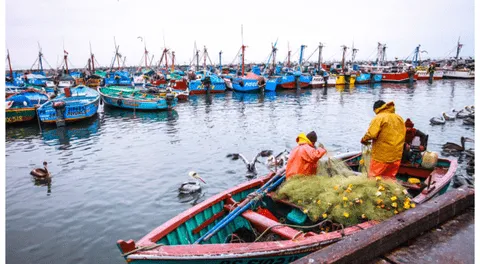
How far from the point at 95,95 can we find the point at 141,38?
36.9 metres

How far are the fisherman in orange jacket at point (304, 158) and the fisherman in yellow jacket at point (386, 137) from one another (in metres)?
1.22

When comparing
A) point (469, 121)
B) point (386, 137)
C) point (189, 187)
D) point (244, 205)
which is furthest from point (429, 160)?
point (469, 121)

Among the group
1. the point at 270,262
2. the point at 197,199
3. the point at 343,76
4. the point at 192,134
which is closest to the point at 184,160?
the point at 197,199

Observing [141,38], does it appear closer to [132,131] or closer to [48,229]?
[132,131]

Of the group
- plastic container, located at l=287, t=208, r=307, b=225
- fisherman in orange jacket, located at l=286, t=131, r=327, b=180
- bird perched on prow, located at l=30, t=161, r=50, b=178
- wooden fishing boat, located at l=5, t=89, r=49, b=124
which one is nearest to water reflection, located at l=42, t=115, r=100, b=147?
wooden fishing boat, located at l=5, t=89, r=49, b=124

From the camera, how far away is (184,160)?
13.3 metres

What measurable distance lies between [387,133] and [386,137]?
0.09 meters

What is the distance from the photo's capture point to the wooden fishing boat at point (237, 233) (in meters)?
4.32

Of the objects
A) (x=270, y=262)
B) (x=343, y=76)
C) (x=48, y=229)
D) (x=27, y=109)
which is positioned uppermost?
(x=343, y=76)

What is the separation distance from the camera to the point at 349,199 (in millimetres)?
5477

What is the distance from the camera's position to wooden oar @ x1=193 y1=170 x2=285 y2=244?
535 cm

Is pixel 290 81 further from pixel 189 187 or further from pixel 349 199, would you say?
pixel 349 199

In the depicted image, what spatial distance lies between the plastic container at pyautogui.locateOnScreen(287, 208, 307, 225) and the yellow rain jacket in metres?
2.22

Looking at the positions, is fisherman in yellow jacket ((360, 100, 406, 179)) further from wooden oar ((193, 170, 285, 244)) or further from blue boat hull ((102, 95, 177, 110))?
blue boat hull ((102, 95, 177, 110))
